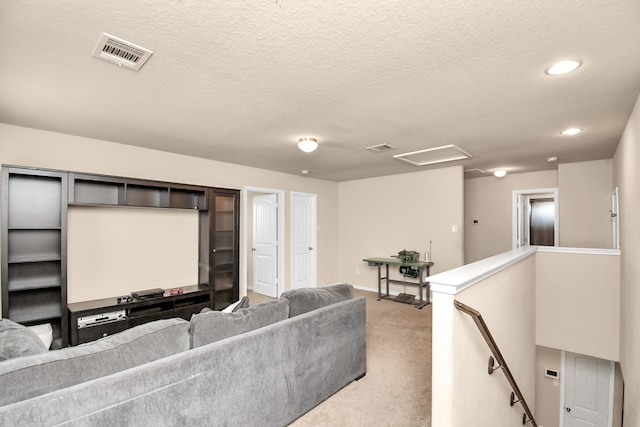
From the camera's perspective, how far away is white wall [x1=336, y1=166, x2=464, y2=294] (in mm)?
5410

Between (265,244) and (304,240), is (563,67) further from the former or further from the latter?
(265,244)

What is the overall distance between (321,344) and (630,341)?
2.99 m

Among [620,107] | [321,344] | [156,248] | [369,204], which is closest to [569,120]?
[620,107]

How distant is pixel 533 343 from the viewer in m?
3.78

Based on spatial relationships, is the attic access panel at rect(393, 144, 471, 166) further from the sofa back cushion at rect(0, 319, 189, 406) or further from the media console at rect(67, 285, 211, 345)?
the sofa back cushion at rect(0, 319, 189, 406)

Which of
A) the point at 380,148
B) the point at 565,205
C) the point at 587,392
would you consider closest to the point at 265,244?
the point at 380,148

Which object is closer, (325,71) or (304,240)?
(325,71)

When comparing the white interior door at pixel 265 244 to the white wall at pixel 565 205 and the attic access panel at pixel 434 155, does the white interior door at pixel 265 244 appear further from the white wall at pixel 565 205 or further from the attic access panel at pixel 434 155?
the white wall at pixel 565 205

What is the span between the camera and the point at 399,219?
6090 mm

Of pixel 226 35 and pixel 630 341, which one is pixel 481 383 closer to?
pixel 630 341

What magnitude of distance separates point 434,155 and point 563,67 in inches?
100

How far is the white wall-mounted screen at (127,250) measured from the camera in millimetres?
3436

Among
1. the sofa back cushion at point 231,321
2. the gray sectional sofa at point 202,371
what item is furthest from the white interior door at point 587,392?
the sofa back cushion at point 231,321

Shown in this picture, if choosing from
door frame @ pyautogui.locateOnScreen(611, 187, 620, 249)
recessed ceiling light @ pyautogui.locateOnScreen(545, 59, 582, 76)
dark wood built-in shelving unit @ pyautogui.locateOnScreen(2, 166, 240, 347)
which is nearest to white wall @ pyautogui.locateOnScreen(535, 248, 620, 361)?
door frame @ pyautogui.locateOnScreen(611, 187, 620, 249)
